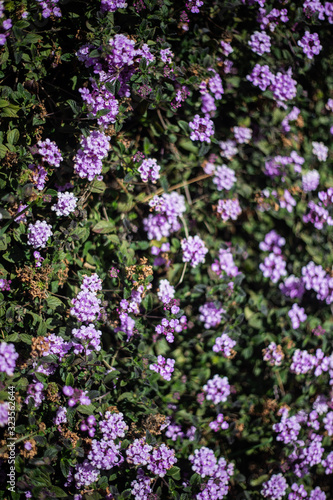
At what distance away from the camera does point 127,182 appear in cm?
194

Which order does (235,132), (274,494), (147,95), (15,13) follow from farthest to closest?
(235,132)
(274,494)
(147,95)
(15,13)

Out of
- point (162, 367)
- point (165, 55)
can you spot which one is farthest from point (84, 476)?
point (165, 55)

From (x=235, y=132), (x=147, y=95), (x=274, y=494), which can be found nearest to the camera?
(x=147, y=95)

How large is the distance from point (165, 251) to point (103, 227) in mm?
382

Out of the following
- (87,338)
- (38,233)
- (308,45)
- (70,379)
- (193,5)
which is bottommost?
(70,379)

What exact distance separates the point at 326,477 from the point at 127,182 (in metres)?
2.09

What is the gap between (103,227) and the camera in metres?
1.97

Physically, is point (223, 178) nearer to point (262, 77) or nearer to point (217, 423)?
point (262, 77)

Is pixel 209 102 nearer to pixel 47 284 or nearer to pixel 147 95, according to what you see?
pixel 147 95

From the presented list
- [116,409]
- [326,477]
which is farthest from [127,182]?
[326,477]

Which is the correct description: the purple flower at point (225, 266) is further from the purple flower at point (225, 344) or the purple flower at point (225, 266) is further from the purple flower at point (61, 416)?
the purple flower at point (61, 416)

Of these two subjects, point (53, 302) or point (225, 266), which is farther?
point (225, 266)

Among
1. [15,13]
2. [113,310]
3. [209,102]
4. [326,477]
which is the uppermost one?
[15,13]

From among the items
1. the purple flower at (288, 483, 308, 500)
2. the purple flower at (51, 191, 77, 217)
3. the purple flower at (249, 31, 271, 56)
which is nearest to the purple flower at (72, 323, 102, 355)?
the purple flower at (51, 191, 77, 217)
